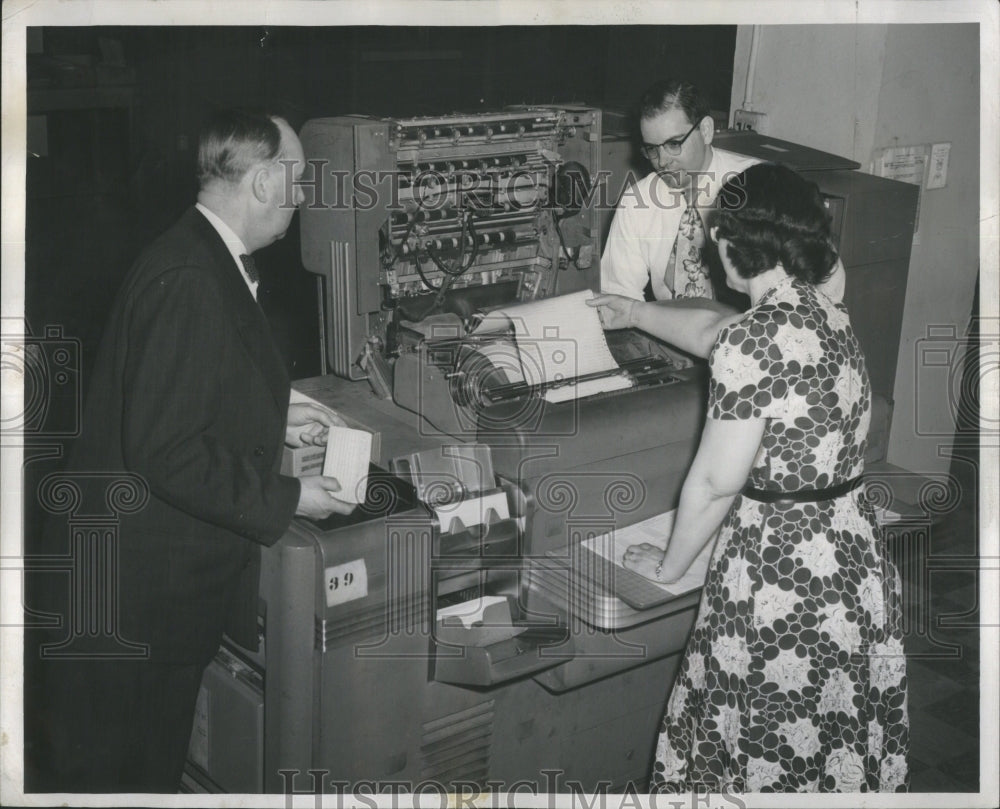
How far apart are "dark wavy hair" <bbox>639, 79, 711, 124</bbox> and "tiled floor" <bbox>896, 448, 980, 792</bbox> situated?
1361mm

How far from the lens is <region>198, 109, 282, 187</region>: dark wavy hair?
7.10 ft

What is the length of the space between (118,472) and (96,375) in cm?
21

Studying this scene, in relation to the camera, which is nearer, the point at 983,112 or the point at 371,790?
the point at 371,790

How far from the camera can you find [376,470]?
2.38 m

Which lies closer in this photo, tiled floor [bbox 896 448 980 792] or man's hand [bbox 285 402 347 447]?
man's hand [bbox 285 402 347 447]

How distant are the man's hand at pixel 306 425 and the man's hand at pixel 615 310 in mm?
750

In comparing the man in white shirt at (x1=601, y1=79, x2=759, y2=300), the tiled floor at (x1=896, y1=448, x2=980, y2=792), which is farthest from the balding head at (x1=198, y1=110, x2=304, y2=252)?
the tiled floor at (x1=896, y1=448, x2=980, y2=792)

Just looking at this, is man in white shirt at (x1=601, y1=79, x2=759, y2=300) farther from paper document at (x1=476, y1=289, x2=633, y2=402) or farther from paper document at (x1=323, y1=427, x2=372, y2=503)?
paper document at (x1=323, y1=427, x2=372, y2=503)

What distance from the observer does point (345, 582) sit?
2168 mm

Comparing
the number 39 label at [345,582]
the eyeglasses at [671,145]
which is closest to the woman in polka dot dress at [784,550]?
the number 39 label at [345,582]

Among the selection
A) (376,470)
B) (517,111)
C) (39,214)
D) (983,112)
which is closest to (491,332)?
(376,470)

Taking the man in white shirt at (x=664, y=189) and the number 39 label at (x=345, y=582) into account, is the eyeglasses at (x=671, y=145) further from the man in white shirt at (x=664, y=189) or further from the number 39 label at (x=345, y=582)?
the number 39 label at (x=345, y=582)

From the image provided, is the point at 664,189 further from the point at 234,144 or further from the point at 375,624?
the point at 375,624

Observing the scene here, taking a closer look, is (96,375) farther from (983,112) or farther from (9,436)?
(983,112)
